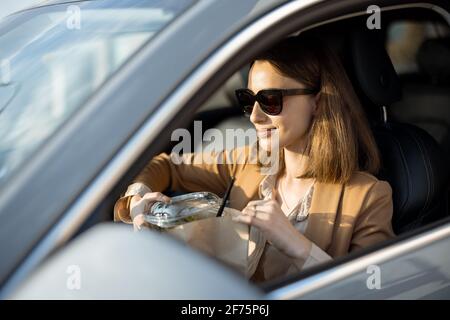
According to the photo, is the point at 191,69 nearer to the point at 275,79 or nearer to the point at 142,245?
the point at 142,245

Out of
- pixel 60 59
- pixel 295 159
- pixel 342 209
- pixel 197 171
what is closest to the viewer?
pixel 60 59

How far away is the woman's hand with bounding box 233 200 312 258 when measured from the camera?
1715 millimetres

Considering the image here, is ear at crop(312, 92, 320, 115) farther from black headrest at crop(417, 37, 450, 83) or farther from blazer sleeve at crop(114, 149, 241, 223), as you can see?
black headrest at crop(417, 37, 450, 83)

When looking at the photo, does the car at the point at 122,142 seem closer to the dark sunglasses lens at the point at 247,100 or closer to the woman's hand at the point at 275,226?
the woman's hand at the point at 275,226

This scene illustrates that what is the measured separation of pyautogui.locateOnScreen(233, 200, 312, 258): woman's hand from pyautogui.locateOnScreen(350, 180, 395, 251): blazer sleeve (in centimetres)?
23

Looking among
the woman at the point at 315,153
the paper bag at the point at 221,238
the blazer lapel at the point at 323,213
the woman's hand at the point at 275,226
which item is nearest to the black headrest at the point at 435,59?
the woman at the point at 315,153

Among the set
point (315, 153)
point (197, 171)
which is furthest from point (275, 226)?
point (197, 171)

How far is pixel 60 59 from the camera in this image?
1.68 meters

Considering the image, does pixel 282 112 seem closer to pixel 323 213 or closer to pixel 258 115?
pixel 258 115

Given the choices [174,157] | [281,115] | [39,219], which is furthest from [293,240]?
[174,157]

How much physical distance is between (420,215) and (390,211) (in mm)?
151

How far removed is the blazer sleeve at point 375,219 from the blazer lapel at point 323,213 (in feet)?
0.24

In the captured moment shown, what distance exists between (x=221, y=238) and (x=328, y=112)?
62 centimetres

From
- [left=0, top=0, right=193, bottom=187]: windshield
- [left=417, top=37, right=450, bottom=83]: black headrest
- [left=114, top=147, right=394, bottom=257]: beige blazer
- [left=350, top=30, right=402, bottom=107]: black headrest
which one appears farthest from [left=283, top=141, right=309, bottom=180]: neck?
[left=0, top=0, right=193, bottom=187]: windshield
